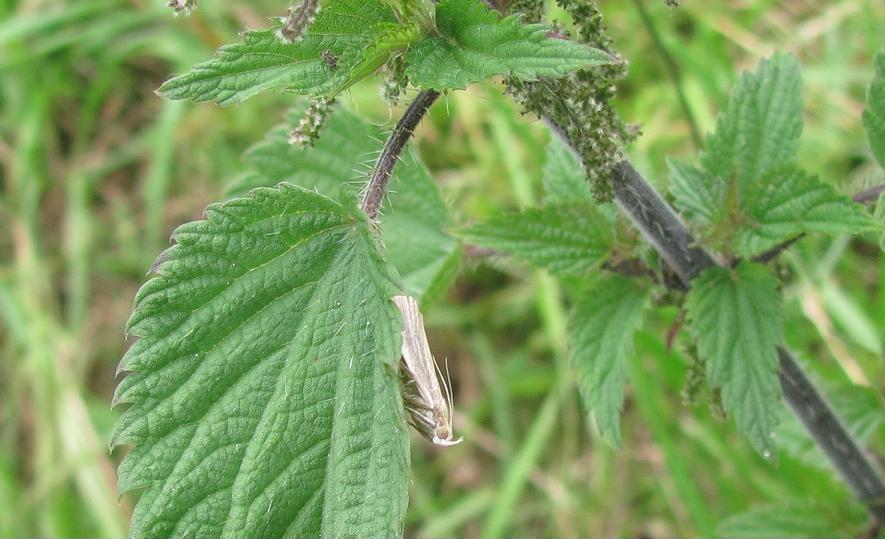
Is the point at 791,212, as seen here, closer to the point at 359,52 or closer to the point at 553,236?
the point at 553,236

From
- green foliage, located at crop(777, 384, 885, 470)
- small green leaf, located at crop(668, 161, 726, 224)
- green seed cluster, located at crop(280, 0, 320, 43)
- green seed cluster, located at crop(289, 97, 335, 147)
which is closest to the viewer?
green seed cluster, located at crop(280, 0, 320, 43)

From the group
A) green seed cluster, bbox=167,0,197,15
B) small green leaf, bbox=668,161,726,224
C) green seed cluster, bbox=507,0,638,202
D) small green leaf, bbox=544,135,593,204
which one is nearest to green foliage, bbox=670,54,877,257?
small green leaf, bbox=668,161,726,224

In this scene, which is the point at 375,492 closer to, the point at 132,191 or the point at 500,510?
the point at 500,510

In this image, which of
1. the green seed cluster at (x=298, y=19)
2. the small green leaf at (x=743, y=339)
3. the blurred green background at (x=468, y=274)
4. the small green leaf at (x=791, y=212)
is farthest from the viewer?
the blurred green background at (x=468, y=274)

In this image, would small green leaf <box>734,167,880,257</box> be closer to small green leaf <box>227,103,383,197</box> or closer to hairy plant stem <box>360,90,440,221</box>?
hairy plant stem <box>360,90,440,221</box>

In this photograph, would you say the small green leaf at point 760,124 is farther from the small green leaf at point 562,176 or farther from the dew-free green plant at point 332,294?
the small green leaf at point 562,176

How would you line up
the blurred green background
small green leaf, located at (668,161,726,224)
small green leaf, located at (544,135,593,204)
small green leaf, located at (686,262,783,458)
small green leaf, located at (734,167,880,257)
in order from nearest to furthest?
1. small green leaf, located at (734,167,880,257)
2. small green leaf, located at (686,262,783,458)
3. small green leaf, located at (668,161,726,224)
4. small green leaf, located at (544,135,593,204)
5. the blurred green background

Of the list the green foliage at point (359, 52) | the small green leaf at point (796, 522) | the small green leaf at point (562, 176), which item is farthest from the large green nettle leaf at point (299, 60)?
the small green leaf at point (796, 522)
